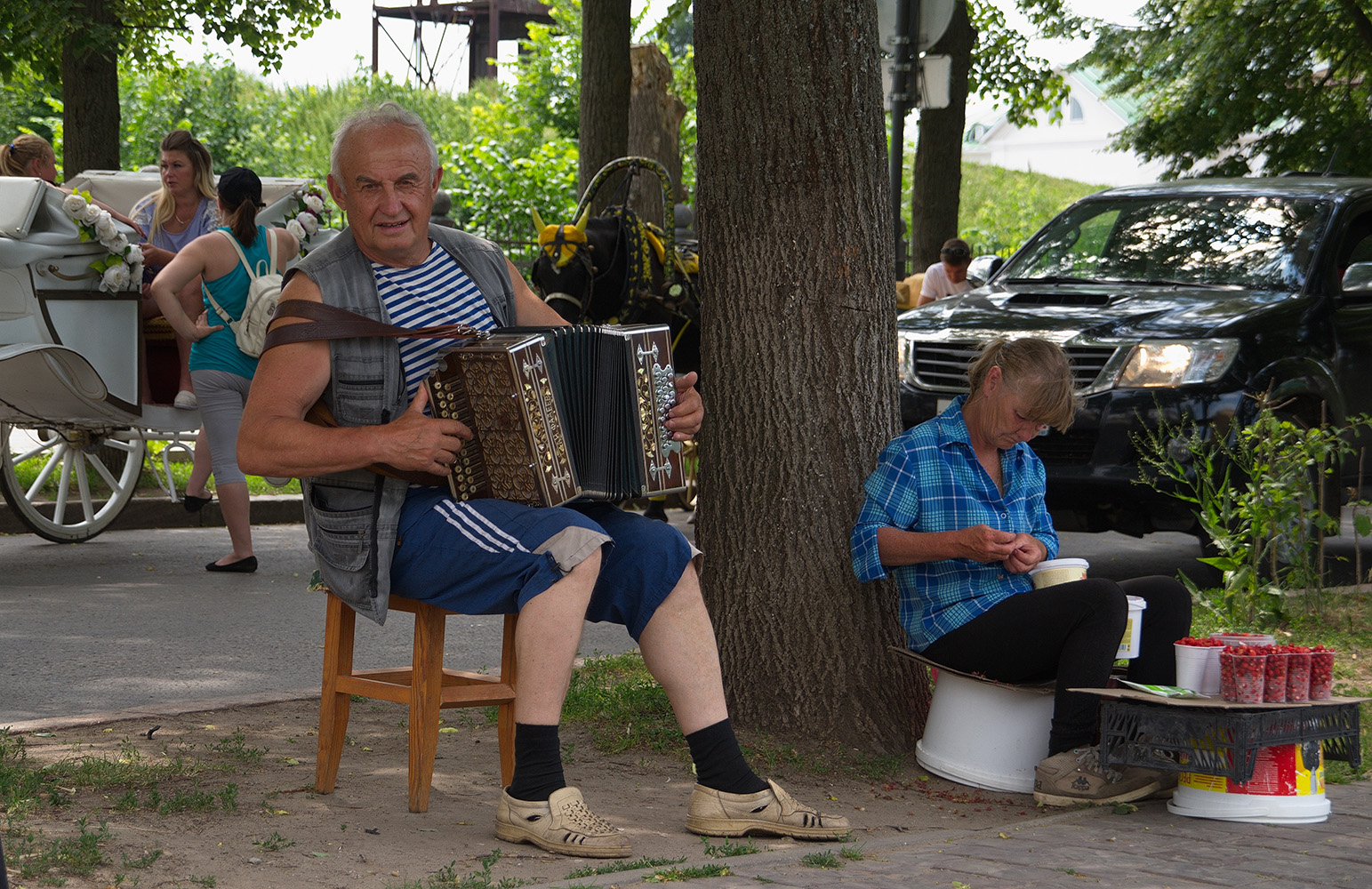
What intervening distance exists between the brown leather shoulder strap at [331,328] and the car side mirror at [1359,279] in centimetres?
593

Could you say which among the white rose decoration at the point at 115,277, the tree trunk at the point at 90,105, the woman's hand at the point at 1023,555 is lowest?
the woman's hand at the point at 1023,555

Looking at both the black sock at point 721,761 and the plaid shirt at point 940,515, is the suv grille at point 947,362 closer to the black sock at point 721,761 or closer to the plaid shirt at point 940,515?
the plaid shirt at point 940,515

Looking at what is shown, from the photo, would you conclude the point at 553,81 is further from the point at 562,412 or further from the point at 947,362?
the point at 562,412

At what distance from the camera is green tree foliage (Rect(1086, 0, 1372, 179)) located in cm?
1812

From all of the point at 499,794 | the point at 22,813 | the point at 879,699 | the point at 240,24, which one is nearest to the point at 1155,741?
the point at 879,699

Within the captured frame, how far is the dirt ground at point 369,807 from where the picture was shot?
11.8ft

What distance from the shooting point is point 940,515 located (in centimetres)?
456

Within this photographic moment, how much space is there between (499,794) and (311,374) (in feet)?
4.34

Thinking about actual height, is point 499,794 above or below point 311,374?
below

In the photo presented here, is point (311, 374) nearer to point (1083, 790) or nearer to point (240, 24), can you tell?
Result: point (1083, 790)

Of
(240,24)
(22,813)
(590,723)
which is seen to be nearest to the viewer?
(22,813)

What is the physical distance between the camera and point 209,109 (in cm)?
3594

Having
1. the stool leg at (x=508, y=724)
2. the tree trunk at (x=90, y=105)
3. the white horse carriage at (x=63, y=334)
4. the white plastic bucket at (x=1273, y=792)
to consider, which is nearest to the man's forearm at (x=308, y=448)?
the stool leg at (x=508, y=724)

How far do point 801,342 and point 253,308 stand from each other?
14.0 feet
